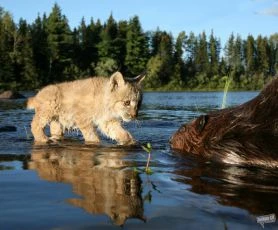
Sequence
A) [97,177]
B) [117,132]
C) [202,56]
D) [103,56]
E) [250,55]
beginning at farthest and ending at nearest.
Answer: [250,55]
[202,56]
[103,56]
[117,132]
[97,177]

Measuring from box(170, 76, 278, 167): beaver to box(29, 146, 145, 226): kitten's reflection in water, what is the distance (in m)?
0.94

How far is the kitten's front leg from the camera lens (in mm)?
9211

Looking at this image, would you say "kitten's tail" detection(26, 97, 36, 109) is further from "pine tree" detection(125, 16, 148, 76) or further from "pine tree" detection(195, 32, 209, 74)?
"pine tree" detection(195, 32, 209, 74)

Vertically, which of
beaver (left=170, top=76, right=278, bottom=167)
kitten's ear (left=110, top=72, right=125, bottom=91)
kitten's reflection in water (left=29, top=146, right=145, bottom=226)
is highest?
kitten's ear (left=110, top=72, right=125, bottom=91)

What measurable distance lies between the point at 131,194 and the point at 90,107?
6.04 m

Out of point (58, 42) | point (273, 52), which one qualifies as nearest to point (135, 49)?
point (58, 42)

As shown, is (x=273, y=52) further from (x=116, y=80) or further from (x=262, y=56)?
(x=116, y=80)

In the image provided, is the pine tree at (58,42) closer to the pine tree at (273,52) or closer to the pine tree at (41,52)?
the pine tree at (41,52)

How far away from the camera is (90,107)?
10047 mm

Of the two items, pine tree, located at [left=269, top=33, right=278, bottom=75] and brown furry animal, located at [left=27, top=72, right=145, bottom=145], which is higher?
pine tree, located at [left=269, top=33, right=278, bottom=75]

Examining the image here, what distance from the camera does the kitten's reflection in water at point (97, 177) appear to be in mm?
3662

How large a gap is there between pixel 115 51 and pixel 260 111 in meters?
76.6

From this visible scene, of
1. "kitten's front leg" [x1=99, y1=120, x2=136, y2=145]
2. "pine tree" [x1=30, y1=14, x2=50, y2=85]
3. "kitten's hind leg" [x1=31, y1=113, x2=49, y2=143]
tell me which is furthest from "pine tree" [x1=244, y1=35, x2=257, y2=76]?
"kitten's front leg" [x1=99, y1=120, x2=136, y2=145]

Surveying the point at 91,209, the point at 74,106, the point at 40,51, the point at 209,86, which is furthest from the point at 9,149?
the point at 209,86
